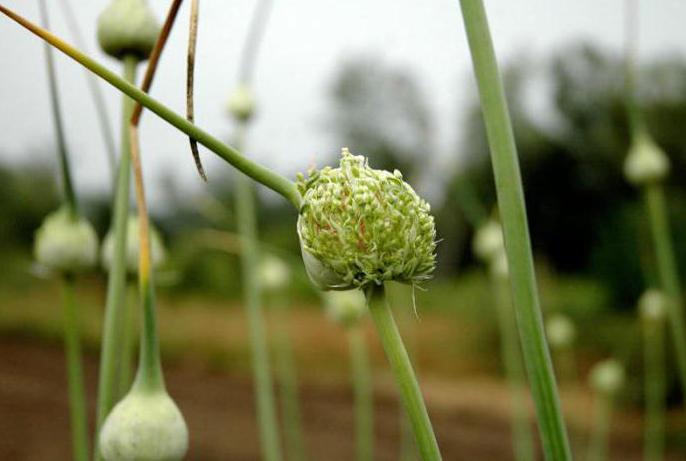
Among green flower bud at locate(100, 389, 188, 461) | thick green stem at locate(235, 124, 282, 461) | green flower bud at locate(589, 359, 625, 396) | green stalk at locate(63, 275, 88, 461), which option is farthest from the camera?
green flower bud at locate(589, 359, 625, 396)

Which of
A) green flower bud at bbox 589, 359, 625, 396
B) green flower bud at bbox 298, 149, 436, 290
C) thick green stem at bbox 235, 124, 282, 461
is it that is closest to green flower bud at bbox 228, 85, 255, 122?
thick green stem at bbox 235, 124, 282, 461

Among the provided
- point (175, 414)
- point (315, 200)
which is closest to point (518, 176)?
point (315, 200)

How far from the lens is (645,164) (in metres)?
0.80

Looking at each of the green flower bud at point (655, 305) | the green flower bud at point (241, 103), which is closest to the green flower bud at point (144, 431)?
the green flower bud at point (241, 103)

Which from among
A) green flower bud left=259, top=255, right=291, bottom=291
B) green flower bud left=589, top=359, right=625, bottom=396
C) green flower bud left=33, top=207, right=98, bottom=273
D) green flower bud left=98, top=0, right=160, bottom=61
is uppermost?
green flower bud left=259, top=255, right=291, bottom=291

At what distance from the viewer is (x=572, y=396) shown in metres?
4.56

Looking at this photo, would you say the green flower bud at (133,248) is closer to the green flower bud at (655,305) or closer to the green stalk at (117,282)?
the green stalk at (117,282)

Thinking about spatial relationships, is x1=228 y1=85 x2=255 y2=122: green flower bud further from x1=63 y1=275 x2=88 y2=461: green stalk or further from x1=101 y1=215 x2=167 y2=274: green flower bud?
x1=63 y1=275 x2=88 y2=461: green stalk

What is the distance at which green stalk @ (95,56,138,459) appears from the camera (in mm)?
337

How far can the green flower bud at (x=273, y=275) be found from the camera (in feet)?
3.54

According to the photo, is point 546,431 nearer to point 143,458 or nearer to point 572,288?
point 143,458

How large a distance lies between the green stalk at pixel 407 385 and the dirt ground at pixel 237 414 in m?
2.88

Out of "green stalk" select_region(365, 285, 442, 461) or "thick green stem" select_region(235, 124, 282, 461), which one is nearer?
"green stalk" select_region(365, 285, 442, 461)

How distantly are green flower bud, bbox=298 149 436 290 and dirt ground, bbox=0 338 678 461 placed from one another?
9.41ft
